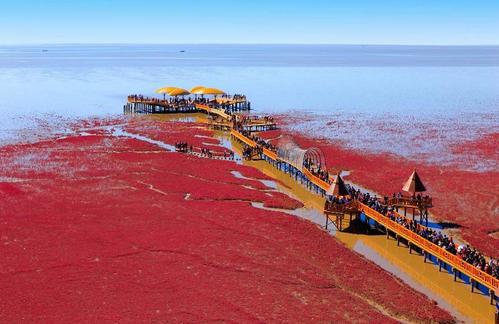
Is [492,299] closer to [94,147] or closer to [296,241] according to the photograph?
[296,241]

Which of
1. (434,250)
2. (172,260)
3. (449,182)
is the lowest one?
(172,260)

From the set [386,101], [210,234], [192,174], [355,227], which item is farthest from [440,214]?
[386,101]

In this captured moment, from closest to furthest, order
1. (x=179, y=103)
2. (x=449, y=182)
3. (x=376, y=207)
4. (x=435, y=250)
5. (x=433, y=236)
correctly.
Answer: (x=435, y=250) → (x=433, y=236) → (x=376, y=207) → (x=449, y=182) → (x=179, y=103)

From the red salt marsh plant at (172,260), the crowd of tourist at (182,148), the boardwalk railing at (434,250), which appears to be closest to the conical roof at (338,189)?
the boardwalk railing at (434,250)

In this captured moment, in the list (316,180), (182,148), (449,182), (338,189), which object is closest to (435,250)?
(338,189)

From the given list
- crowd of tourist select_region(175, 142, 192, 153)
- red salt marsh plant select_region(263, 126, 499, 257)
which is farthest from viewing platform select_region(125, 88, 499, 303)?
crowd of tourist select_region(175, 142, 192, 153)

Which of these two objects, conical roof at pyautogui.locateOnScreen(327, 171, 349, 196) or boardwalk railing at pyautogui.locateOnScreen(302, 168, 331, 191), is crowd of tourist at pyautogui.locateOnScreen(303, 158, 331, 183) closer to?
boardwalk railing at pyautogui.locateOnScreen(302, 168, 331, 191)

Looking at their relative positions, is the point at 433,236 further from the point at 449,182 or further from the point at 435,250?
the point at 449,182
